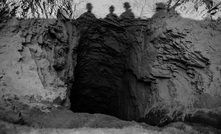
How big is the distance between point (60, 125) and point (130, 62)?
388cm

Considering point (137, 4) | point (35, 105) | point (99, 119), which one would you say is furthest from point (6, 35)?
point (137, 4)

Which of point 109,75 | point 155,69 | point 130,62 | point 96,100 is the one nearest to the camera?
point 155,69

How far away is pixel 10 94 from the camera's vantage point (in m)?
2.62

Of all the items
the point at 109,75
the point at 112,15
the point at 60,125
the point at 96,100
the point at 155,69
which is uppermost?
the point at 112,15

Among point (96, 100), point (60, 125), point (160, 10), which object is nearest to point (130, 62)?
point (160, 10)

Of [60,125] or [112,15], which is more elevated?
[112,15]

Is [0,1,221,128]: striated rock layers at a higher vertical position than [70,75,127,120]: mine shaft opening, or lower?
higher

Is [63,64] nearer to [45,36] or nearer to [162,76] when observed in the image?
[45,36]

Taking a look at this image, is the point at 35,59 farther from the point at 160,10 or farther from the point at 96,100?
the point at 96,100

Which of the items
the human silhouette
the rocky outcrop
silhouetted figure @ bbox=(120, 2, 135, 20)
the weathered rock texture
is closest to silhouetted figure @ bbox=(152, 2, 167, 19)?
the rocky outcrop

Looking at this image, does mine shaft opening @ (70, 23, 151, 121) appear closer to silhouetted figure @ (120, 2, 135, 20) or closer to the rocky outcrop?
the rocky outcrop

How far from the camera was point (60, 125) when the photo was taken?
202 centimetres

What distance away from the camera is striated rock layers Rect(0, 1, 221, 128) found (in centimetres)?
308

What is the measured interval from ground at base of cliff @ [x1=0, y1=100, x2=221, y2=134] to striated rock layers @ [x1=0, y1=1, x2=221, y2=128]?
0.39 metres
